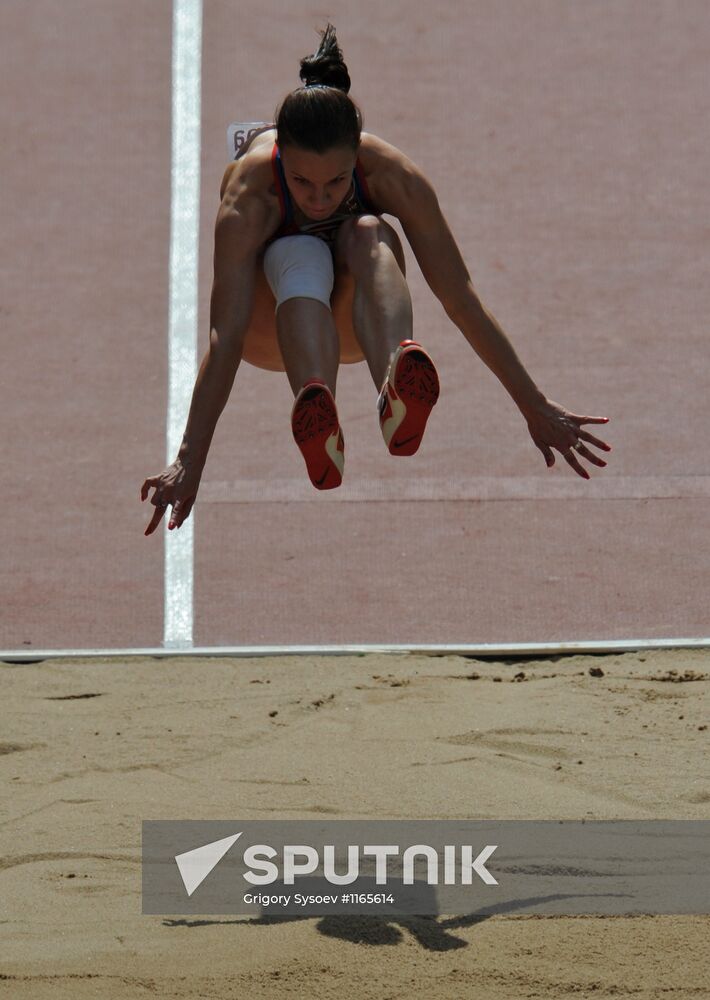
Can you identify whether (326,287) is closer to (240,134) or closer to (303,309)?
(303,309)

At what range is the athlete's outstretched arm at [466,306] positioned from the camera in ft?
13.1

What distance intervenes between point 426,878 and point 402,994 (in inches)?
27.0

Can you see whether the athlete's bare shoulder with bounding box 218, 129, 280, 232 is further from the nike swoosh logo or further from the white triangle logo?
the white triangle logo

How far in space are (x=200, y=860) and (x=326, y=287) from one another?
63.2 inches

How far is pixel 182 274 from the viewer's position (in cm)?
752

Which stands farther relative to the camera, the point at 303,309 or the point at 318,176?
the point at 303,309

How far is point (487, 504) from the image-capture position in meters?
6.35

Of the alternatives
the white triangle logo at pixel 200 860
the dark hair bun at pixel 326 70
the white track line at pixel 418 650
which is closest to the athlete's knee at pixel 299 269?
the dark hair bun at pixel 326 70

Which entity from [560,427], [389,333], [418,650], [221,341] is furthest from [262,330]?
[418,650]

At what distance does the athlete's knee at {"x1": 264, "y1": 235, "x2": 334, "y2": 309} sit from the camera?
3826mm

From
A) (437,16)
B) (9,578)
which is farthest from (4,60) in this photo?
(9,578)

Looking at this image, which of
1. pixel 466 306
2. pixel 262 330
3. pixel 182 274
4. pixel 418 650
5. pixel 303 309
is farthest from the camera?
pixel 182 274

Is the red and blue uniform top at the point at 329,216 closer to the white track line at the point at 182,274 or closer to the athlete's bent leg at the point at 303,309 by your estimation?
the athlete's bent leg at the point at 303,309

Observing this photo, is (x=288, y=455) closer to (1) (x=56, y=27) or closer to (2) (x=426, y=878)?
(2) (x=426, y=878)
